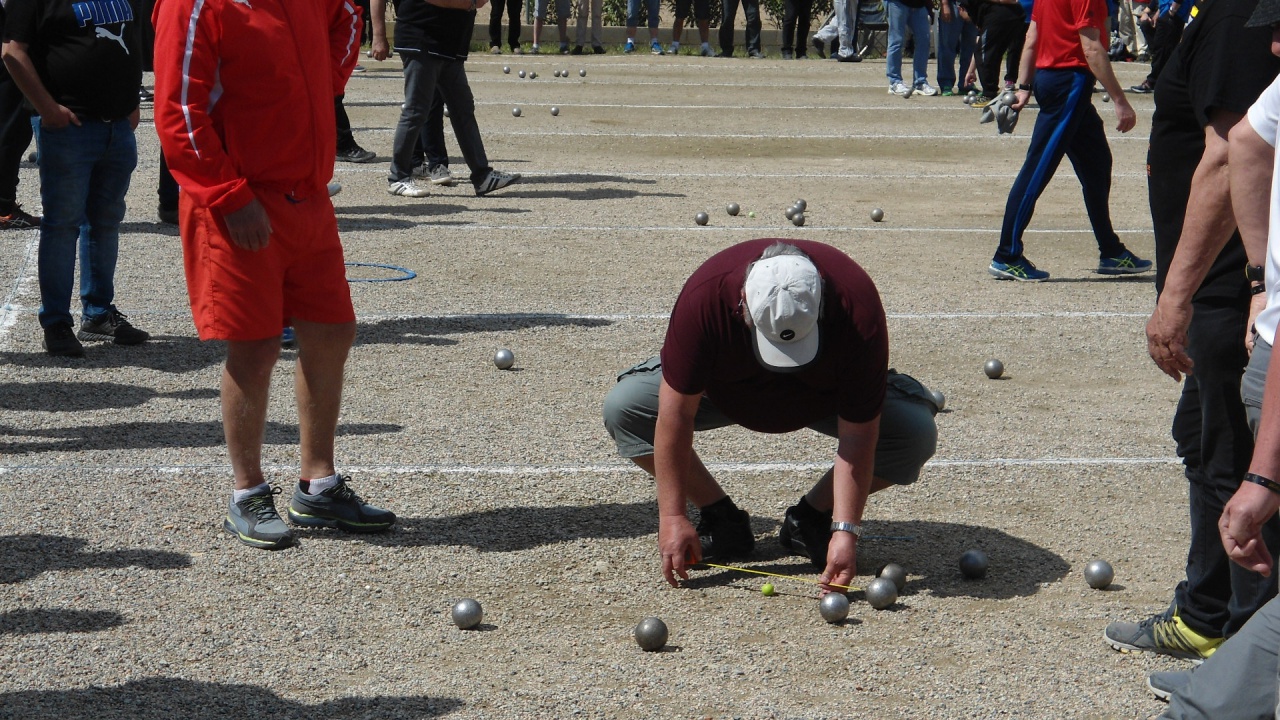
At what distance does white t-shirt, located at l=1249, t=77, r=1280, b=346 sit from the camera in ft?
10.2

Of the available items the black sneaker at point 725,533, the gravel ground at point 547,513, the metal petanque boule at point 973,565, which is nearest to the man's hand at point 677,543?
the gravel ground at point 547,513

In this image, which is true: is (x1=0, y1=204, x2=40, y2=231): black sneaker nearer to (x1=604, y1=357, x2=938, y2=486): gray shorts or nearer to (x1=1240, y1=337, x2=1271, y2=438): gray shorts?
(x1=604, y1=357, x2=938, y2=486): gray shorts

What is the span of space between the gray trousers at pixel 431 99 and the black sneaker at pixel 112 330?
4119mm

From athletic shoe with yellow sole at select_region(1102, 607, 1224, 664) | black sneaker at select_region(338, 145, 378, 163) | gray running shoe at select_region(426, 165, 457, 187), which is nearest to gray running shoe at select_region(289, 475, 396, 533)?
athletic shoe with yellow sole at select_region(1102, 607, 1224, 664)

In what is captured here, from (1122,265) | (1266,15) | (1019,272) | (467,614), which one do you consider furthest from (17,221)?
(1266,15)

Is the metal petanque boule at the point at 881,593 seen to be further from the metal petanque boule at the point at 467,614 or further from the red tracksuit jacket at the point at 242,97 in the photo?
the red tracksuit jacket at the point at 242,97

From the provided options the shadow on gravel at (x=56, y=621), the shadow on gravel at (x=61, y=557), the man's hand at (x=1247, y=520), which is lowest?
the shadow on gravel at (x=61, y=557)

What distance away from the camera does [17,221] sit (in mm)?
10781

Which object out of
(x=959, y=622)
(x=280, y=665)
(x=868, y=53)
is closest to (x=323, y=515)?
(x=280, y=665)

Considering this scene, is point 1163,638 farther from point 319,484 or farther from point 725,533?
point 319,484

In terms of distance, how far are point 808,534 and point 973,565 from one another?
0.57m

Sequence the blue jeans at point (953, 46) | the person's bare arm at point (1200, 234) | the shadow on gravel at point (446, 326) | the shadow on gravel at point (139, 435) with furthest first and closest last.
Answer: the blue jeans at point (953, 46)
the shadow on gravel at point (446, 326)
the shadow on gravel at point (139, 435)
the person's bare arm at point (1200, 234)

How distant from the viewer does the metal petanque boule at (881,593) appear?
15.2 ft

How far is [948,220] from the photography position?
472 inches
